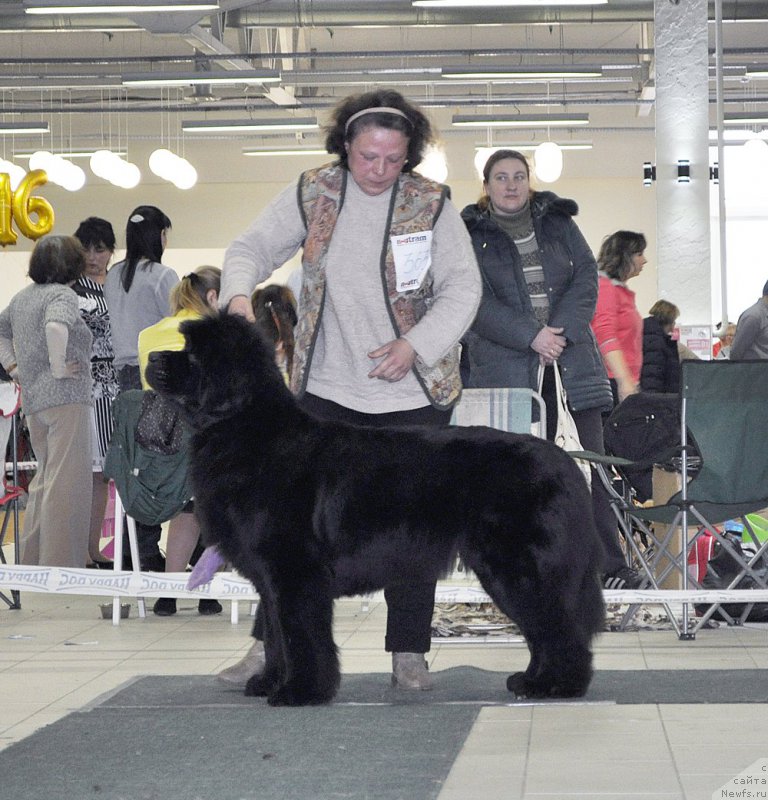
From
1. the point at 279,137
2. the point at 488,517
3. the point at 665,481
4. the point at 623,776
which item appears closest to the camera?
the point at 623,776

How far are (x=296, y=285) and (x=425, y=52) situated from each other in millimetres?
9625

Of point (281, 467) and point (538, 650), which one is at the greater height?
point (281, 467)

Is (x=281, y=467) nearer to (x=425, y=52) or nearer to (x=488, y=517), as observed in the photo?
(x=488, y=517)

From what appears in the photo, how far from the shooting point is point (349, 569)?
3.04m

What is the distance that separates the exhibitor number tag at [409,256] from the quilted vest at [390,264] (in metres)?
0.01

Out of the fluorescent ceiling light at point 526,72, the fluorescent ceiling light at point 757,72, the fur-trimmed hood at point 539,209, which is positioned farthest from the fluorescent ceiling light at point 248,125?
the fur-trimmed hood at point 539,209

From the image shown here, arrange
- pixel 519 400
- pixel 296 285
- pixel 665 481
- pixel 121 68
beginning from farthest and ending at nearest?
pixel 121 68
pixel 296 285
pixel 665 481
pixel 519 400

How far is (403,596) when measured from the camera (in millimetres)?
3281

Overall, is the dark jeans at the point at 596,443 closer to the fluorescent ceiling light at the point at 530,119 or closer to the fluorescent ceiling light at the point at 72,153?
the fluorescent ceiling light at the point at 530,119


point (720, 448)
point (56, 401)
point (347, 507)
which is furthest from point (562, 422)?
point (56, 401)

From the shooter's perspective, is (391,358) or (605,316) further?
(605,316)

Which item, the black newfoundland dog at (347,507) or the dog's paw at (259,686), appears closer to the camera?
the black newfoundland dog at (347,507)

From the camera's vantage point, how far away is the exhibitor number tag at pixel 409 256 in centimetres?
328

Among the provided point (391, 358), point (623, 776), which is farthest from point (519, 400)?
point (623, 776)
